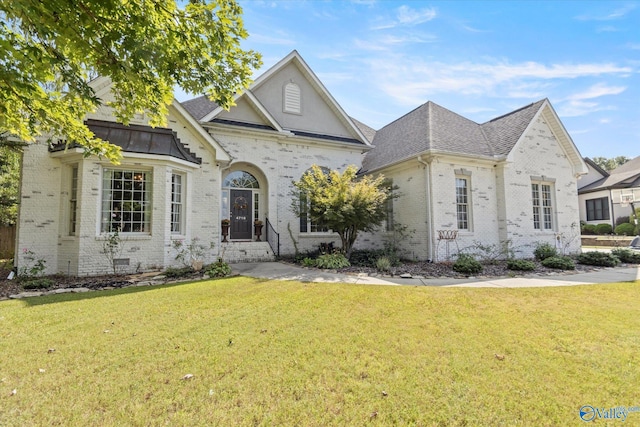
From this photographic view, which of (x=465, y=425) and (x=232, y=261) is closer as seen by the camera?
(x=465, y=425)

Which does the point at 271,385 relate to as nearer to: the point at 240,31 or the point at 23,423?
the point at 23,423

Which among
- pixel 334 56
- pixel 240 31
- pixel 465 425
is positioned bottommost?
pixel 465 425

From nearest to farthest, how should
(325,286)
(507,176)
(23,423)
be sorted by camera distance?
(23,423) < (325,286) < (507,176)

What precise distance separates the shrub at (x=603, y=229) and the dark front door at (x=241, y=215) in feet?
99.4

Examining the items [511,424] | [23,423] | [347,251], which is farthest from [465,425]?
[347,251]

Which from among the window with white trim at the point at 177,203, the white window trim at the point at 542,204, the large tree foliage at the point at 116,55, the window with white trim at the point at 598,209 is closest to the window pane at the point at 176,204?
the window with white trim at the point at 177,203

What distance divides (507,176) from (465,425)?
1332 cm

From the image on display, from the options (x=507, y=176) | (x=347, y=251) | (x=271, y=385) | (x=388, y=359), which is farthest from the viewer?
(x=507, y=176)

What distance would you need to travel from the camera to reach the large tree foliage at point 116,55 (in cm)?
373

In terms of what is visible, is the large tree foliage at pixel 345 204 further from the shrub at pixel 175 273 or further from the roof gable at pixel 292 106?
the shrub at pixel 175 273

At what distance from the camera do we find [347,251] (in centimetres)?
1179

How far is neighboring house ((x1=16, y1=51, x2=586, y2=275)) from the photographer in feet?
30.1

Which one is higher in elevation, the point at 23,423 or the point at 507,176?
the point at 507,176

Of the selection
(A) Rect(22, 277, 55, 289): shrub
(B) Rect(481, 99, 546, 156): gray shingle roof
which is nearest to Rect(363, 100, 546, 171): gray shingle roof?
(B) Rect(481, 99, 546, 156): gray shingle roof
